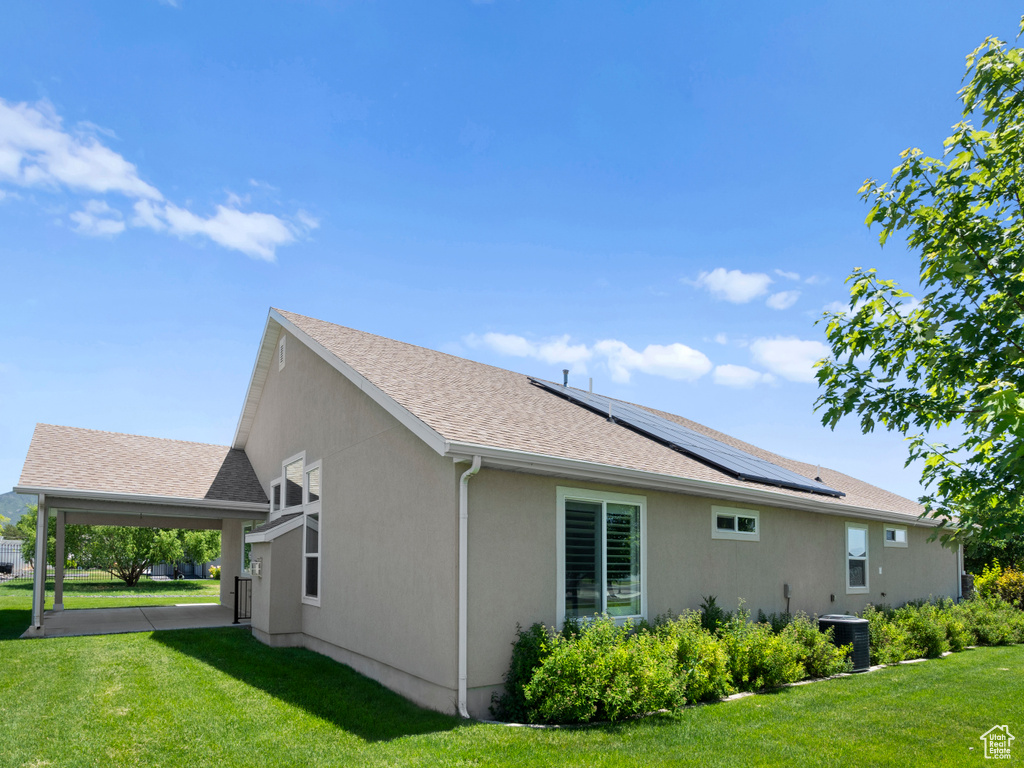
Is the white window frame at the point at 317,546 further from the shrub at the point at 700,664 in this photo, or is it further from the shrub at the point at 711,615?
the shrub at the point at 711,615

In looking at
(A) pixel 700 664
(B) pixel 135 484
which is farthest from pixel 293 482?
(A) pixel 700 664

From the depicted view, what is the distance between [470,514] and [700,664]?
343 cm

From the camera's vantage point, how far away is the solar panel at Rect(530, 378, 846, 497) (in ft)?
38.4

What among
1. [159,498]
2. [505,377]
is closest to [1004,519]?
[505,377]

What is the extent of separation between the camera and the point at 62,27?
1043cm

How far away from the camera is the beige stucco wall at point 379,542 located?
7.75m

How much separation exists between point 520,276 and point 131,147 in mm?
7427

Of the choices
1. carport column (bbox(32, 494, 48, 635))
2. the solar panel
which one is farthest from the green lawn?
the solar panel

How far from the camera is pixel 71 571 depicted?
36656 mm

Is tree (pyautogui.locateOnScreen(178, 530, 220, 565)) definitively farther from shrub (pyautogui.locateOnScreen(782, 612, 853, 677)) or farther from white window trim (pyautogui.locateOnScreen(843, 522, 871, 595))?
shrub (pyautogui.locateOnScreen(782, 612, 853, 677))

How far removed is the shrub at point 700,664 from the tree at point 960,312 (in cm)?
347

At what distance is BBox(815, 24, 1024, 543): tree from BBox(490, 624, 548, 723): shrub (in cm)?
407

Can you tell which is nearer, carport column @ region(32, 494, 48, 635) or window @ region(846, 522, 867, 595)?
carport column @ region(32, 494, 48, 635)

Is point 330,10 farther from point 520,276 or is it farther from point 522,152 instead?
point 520,276
